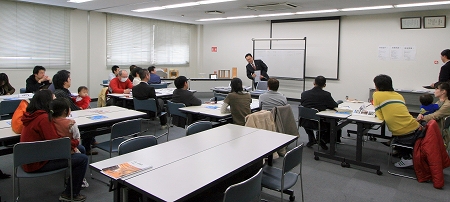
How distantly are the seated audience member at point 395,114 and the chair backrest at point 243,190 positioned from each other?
243 centimetres

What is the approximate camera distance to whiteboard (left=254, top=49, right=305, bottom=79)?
30.3 ft

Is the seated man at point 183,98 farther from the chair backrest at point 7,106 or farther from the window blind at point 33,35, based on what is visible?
the window blind at point 33,35

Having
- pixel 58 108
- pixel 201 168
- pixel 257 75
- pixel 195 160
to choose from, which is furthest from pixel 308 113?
pixel 257 75

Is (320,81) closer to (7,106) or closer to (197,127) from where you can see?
(197,127)

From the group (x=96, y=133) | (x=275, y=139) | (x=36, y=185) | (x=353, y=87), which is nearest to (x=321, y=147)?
(x=275, y=139)

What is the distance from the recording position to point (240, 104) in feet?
13.6

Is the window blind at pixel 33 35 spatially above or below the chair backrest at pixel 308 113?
above

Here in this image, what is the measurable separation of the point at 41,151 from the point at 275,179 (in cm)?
196

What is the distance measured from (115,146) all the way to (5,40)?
5480mm

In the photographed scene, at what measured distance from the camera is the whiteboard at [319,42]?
8844 mm

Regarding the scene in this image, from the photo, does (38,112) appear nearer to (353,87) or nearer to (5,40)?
(5,40)

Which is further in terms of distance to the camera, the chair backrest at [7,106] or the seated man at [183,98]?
the seated man at [183,98]

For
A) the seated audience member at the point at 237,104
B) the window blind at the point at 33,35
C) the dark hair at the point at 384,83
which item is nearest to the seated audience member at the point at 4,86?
the window blind at the point at 33,35

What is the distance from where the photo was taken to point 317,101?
4578mm
